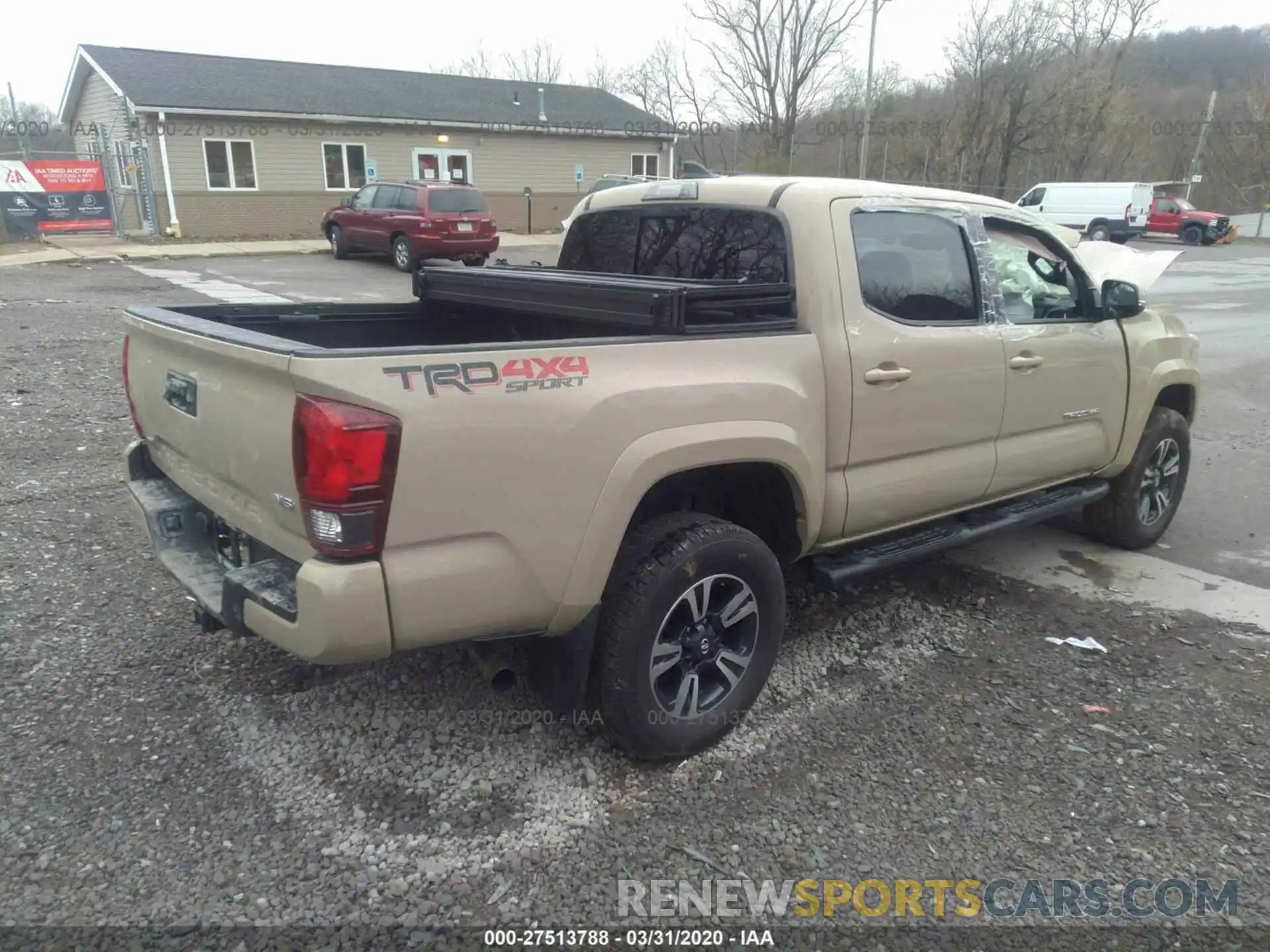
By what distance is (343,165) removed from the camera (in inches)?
1045

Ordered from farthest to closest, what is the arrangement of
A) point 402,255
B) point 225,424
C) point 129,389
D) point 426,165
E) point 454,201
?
point 426,165 → point 402,255 → point 454,201 → point 129,389 → point 225,424

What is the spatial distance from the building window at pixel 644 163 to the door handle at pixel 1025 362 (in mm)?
30348

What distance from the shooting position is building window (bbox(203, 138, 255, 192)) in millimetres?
24016

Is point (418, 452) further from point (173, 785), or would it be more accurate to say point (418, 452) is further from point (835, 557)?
point (835, 557)

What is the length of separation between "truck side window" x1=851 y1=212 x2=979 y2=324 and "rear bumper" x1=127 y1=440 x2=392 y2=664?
2111 millimetres

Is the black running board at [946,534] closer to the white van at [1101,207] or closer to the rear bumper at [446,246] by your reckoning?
the rear bumper at [446,246]

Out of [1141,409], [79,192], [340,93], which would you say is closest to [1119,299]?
[1141,409]

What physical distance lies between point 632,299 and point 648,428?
0.54 metres

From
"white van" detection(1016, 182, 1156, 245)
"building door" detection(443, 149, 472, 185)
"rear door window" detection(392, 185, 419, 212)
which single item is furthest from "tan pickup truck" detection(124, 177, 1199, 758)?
"white van" detection(1016, 182, 1156, 245)

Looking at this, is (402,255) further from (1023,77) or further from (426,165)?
(1023,77)

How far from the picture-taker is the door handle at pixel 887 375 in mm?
3279

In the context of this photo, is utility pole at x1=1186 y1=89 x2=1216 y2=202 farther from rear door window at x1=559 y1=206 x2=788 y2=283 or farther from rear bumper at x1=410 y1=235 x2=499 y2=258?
rear door window at x1=559 y1=206 x2=788 y2=283

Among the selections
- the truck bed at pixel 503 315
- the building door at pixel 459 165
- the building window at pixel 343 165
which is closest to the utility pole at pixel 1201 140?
the building door at pixel 459 165

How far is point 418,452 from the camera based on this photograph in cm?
226
